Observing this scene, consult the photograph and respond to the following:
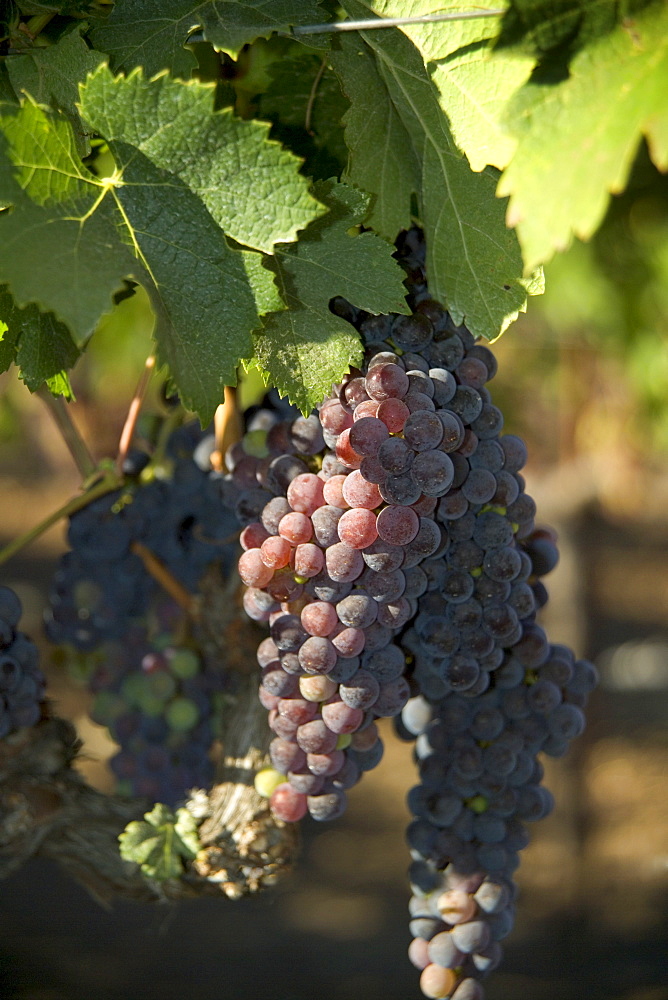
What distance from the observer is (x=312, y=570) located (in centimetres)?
68

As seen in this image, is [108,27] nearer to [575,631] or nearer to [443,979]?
[443,979]

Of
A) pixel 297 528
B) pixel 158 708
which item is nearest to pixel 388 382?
pixel 297 528

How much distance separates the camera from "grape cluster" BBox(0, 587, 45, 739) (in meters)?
0.81

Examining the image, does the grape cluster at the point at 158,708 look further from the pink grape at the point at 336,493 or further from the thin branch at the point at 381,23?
the thin branch at the point at 381,23

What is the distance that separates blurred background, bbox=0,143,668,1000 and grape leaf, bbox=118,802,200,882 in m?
1.21

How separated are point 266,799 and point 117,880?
215 mm

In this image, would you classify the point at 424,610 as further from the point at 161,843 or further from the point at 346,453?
the point at 161,843

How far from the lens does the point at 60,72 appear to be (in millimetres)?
622

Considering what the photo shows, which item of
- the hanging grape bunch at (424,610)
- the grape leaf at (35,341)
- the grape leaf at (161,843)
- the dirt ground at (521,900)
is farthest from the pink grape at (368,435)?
the dirt ground at (521,900)

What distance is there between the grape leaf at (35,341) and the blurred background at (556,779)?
4.23 ft

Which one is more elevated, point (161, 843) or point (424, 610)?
point (424, 610)

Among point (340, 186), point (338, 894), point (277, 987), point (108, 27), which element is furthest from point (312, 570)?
point (338, 894)

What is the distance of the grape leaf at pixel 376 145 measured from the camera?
25.5 inches

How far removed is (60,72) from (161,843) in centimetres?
68
